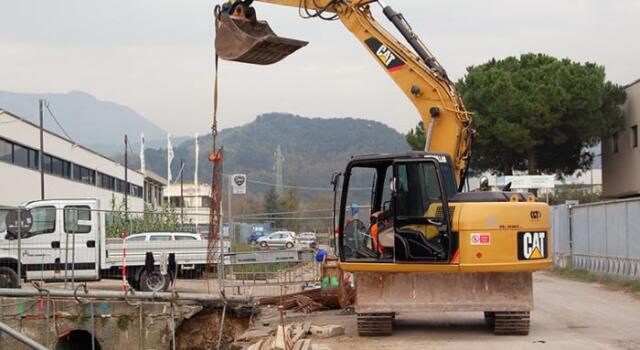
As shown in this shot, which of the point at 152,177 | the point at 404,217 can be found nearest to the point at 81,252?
the point at 404,217

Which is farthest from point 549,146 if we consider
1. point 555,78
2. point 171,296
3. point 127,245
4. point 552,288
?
point 171,296

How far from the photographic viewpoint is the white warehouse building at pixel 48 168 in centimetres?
3878

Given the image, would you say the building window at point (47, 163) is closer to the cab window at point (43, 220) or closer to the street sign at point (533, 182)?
the street sign at point (533, 182)

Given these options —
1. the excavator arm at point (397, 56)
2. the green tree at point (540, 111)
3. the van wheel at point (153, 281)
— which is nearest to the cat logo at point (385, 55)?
the excavator arm at point (397, 56)

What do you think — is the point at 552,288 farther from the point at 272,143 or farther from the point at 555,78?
the point at 272,143

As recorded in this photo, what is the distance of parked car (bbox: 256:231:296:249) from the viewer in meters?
23.0

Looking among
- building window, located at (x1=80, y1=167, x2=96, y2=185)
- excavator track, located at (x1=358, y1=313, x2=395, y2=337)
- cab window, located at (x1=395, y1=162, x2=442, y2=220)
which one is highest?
building window, located at (x1=80, y1=167, x2=96, y2=185)

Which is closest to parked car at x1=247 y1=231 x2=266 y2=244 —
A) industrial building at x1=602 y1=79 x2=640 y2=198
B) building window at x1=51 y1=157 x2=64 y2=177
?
industrial building at x1=602 y1=79 x2=640 y2=198

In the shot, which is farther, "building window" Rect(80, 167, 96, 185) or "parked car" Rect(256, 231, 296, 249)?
"building window" Rect(80, 167, 96, 185)

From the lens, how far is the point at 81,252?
20.5 metres

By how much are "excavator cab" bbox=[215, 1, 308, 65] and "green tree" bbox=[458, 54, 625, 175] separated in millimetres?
28169

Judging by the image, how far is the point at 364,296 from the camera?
1259 cm

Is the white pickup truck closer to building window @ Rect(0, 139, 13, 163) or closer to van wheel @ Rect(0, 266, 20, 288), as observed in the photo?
van wheel @ Rect(0, 266, 20, 288)

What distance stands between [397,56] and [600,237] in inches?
486
